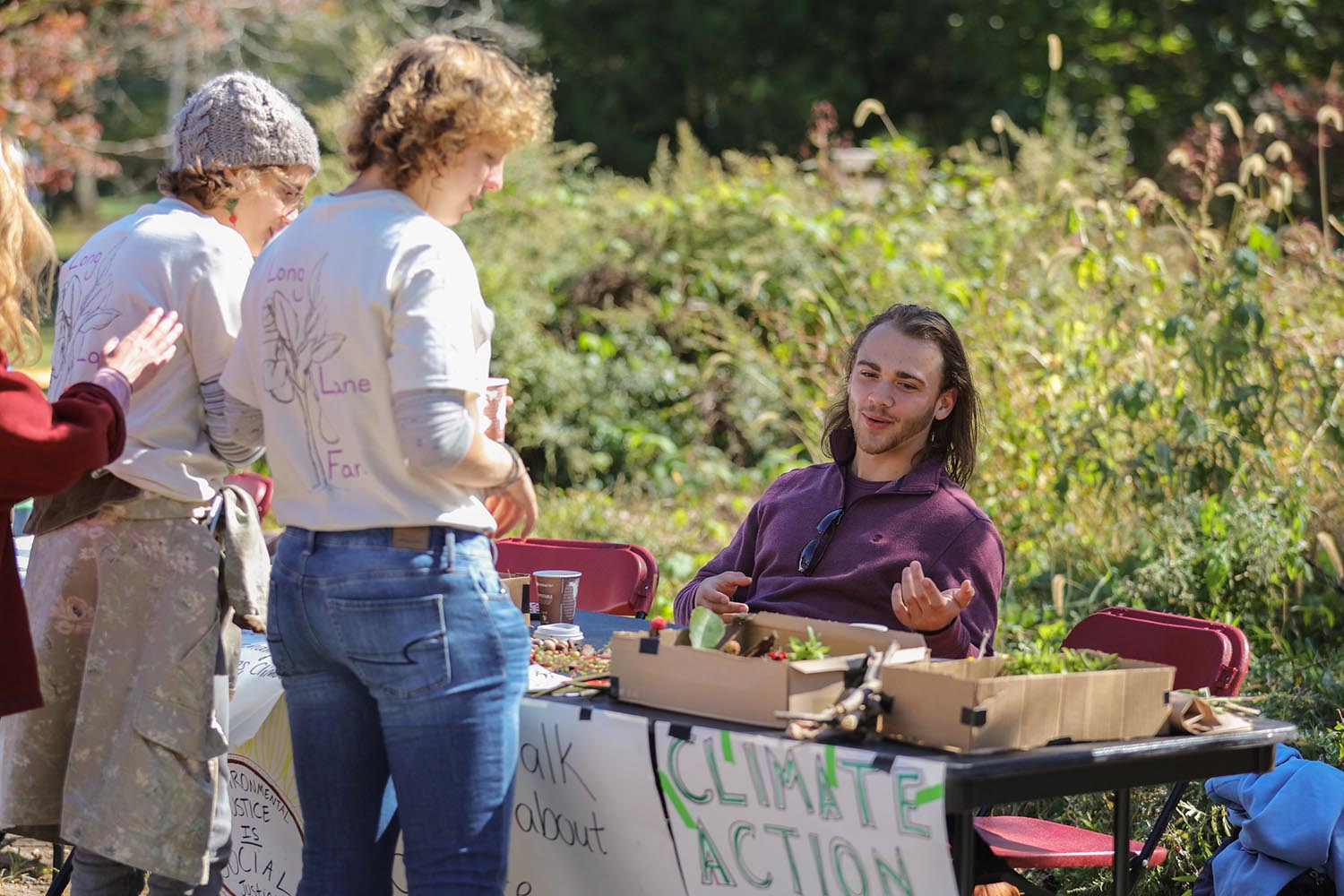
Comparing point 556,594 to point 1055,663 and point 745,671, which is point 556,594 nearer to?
point 745,671

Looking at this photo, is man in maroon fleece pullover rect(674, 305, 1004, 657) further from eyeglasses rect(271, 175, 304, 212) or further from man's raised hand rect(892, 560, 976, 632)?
eyeglasses rect(271, 175, 304, 212)

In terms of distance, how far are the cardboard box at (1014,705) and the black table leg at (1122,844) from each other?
27cm

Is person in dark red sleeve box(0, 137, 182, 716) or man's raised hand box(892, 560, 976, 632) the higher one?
person in dark red sleeve box(0, 137, 182, 716)

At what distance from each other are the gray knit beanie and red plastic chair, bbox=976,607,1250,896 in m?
1.93

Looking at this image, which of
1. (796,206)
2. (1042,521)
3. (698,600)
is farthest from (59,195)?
(698,600)

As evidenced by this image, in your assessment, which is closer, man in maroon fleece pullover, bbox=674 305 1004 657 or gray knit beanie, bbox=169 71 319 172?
gray knit beanie, bbox=169 71 319 172

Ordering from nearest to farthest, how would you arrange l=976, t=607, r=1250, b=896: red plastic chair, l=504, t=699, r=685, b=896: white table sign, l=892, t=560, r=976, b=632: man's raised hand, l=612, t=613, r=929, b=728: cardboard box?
l=612, t=613, r=929, b=728: cardboard box
l=504, t=699, r=685, b=896: white table sign
l=892, t=560, r=976, b=632: man's raised hand
l=976, t=607, r=1250, b=896: red plastic chair

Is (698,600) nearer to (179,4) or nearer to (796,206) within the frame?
(796,206)

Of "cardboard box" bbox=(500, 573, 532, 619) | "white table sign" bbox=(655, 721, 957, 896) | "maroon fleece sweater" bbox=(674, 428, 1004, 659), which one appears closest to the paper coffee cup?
"cardboard box" bbox=(500, 573, 532, 619)

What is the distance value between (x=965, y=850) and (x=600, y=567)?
6.38 ft

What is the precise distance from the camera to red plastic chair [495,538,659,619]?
13.5 feet

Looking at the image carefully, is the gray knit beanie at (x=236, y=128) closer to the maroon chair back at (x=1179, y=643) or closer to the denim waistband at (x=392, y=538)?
the denim waistband at (x=392, y=538)

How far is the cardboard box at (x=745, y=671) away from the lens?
7.97 feet

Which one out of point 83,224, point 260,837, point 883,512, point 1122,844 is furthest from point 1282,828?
point 83,224
